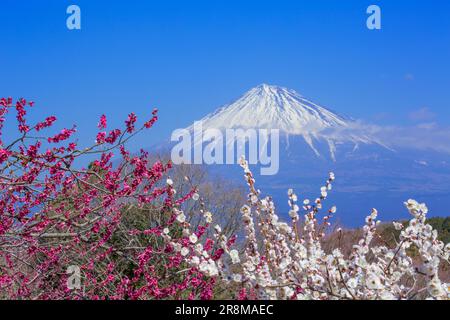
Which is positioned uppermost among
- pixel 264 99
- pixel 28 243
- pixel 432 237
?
pixel 264 99

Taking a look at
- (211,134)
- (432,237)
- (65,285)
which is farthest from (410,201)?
(211,134)

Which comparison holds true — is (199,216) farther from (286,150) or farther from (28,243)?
(286,150)

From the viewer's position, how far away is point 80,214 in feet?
19.8

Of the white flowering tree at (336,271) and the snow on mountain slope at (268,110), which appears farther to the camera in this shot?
the snow on mountain slope at (268,110)

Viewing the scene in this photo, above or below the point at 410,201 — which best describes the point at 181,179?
above

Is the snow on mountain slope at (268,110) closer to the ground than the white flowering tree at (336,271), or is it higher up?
higher up

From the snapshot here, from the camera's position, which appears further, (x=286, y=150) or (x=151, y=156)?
(x=286, y=150)

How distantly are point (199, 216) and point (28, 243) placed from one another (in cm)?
875

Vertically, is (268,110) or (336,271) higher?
(268,110)

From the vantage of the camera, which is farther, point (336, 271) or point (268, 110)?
point (268, 110)

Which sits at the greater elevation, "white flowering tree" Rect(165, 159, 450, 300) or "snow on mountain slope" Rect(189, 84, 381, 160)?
"snow on mountain slope" Rect(189, 84, 381, 160)

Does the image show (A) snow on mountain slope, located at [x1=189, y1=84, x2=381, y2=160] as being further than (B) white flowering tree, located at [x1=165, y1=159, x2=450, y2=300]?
Yes
